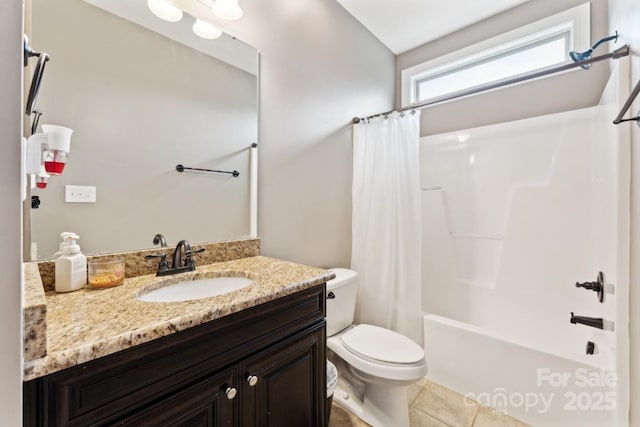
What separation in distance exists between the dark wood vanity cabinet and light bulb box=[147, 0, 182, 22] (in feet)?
4.13

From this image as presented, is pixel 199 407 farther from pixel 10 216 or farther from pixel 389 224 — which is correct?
pixel 389 224

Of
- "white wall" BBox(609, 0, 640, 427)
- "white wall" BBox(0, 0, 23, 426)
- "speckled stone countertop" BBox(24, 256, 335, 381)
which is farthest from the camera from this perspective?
"white wall" BBox(609, 0, 640, 427)

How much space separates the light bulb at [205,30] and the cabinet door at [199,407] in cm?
140

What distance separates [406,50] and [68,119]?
2646 mm

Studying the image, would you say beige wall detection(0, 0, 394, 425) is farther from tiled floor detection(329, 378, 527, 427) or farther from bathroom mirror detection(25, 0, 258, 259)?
tiled floor detection(329, 378, 527, 427)

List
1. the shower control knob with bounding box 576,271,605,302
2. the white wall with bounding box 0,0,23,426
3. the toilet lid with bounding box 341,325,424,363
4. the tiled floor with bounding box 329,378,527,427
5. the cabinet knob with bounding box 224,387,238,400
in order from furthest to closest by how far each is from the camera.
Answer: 1. the tiled floor with bounding box 329,378,527,427
2. the toilet lid with bounding box 341,325,424,363
3. the shower control knob with bounding box 576,271,605,302
4. the cabinet knob with bounding box 224,387,238,400
5. the white wall with bounding box 0,0,23,426

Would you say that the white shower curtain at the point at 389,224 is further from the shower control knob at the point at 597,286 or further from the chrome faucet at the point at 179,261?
the chrome faucet at the point at 179,261

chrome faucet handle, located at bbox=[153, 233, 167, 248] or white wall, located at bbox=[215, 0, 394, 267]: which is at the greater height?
white wall, located at bbox=[215, 0, 394, 267]

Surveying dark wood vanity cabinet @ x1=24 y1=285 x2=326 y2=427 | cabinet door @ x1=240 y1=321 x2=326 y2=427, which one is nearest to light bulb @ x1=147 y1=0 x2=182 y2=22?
dark wood vanity cabinet @ x1=24 y1=285 x2=326 y2=427

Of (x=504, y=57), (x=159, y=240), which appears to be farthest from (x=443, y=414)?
(x=504, y=57)

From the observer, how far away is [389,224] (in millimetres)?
1846

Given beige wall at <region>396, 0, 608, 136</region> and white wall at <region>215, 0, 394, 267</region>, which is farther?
beige wall at <region>396, 0, 608, 136</region>

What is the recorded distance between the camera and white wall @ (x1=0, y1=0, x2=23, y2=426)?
1.22ft

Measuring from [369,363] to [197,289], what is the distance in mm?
910
